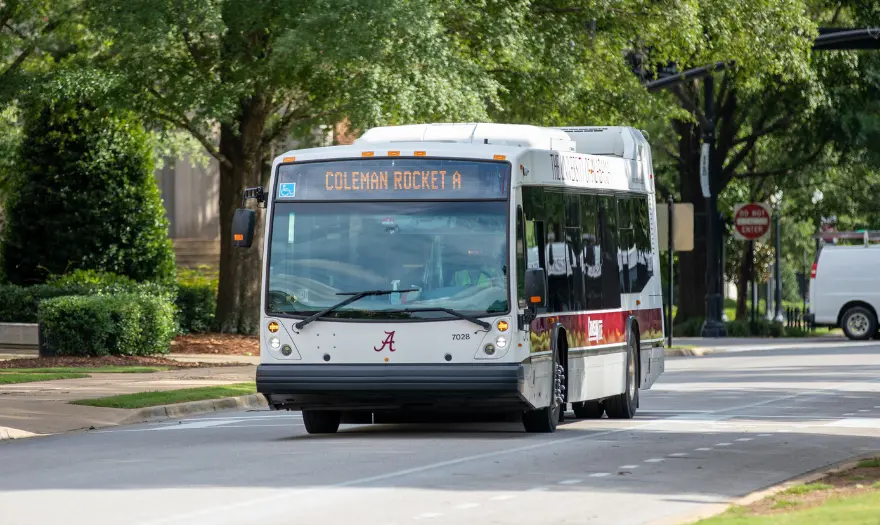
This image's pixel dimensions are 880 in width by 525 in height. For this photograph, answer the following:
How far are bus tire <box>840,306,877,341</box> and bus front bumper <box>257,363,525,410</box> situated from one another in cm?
2699

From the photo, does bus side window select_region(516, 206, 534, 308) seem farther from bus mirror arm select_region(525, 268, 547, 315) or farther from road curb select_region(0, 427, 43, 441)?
road curb select_region(0, 427, 43, 441)

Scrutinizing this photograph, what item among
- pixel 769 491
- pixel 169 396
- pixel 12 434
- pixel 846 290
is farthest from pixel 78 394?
pixel 846 290

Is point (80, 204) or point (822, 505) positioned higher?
point (80, 204)

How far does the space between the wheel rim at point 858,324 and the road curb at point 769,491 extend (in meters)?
26.9

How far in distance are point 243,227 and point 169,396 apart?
6.01 meters

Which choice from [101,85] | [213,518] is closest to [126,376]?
[101,85]

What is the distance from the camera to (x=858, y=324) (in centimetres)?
4081

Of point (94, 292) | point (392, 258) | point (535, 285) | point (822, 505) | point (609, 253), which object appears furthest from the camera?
point (94, 292)

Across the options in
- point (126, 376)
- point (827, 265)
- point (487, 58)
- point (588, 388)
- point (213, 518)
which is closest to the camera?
point (213, 518)

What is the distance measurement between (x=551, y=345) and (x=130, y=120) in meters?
16.9

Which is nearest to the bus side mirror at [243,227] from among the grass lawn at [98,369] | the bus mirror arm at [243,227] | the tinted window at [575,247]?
the bus mirror arm at [243,227]

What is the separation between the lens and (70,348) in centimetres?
2784

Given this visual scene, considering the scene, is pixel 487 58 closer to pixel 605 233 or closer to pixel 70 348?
pixel 70 348

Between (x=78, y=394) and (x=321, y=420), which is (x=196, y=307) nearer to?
(x=78, y=394)
